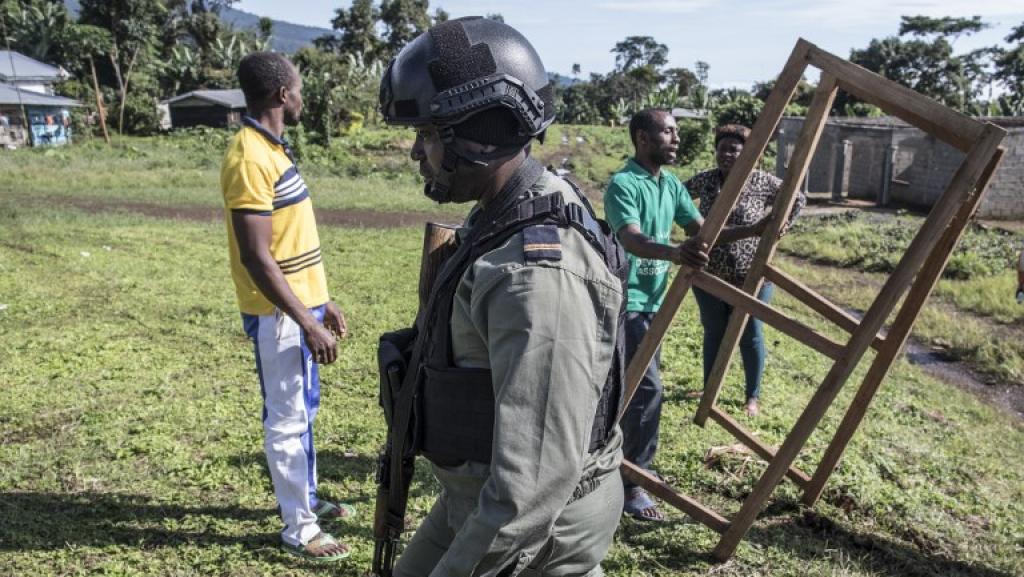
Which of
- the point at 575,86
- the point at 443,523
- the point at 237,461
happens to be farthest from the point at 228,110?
the point at 443,523

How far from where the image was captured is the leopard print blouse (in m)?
5.33

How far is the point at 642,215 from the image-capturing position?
4.41 meters

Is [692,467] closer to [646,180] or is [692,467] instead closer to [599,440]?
[646,180]

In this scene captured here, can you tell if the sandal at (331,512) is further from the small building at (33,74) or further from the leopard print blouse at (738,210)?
the small building at (33,74)

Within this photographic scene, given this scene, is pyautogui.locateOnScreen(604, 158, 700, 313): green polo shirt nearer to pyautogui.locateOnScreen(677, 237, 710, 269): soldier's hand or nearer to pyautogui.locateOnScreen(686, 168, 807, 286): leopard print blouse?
pyautogui.locateOnScreen(677, 237, 710, 269): soldier's hand

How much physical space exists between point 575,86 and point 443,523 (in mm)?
74413

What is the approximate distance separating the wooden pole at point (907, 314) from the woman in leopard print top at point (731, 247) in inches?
56.3

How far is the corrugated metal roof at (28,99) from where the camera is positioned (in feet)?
117

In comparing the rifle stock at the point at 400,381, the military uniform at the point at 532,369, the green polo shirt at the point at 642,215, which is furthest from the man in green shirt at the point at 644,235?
the military uniform at the point at 532,369

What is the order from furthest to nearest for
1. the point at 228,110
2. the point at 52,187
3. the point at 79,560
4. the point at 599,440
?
the point at 228,110 → the point at 52,187 → the point at 79,560 → the point at 599,440

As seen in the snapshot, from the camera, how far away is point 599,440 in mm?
1918

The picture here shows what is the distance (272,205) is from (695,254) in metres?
1.82

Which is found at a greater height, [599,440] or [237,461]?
[599,440]

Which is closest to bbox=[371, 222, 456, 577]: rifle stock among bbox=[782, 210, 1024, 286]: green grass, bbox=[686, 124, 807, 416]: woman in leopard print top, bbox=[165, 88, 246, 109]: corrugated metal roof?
bbox=[686, 124, 807, 416]: woman in leopard print top
